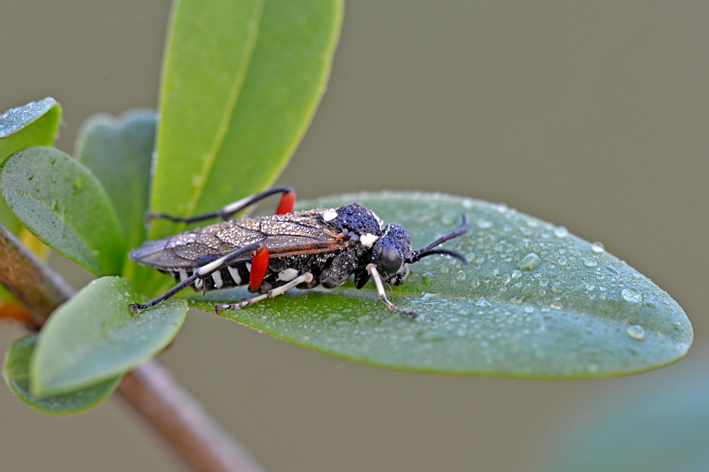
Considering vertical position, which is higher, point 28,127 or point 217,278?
point 28,127

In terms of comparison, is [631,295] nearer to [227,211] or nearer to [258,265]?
[258,265]

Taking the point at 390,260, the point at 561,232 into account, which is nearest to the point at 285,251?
the point at 390,260

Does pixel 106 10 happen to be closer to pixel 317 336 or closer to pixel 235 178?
pixel 235 178

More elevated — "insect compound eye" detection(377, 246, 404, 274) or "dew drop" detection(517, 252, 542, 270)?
"dew drop" detection(517, 252, 542, 270)

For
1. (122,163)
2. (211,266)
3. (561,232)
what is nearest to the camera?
(561,232)

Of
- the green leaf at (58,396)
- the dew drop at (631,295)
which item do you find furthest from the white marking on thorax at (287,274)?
the dew drop at (631,295)

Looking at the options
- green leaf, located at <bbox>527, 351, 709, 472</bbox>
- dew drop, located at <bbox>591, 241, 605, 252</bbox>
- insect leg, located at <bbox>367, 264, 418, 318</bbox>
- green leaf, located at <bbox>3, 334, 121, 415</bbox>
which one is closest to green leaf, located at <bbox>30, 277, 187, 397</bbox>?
green leaf, located at <bbox>3, 334, 121, 415</bbox>

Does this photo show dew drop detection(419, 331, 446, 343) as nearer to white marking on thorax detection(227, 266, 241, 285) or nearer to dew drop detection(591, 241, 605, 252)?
dew drop detection(591, 241, 605, 252)
